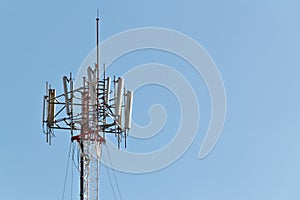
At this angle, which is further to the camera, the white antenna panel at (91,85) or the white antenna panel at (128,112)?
the white antenna panel at (128,112)

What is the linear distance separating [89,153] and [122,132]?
105 inches

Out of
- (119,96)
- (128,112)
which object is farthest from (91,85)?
(128,112)

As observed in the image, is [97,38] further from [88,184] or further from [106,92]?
[88,184]

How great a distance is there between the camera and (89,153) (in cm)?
4872

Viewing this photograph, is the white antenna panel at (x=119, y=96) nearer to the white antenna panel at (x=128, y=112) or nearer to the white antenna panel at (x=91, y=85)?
the white antenna panel at (x=128, y=112)

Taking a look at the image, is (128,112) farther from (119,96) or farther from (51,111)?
(51,111)

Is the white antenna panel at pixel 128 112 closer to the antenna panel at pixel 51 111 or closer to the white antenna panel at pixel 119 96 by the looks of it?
the white antenna panel at pixel 119 96

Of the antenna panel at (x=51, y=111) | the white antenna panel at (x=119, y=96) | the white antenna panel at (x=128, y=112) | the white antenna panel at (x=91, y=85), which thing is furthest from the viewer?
the white antenna panel at (x=128, y=112)

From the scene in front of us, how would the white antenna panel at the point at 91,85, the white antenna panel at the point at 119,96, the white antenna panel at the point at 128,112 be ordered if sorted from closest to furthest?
the white antenna panel at the point at 91,85, the white antenna panel at the point at 119,96, the white antenna panel at the point at 128,112

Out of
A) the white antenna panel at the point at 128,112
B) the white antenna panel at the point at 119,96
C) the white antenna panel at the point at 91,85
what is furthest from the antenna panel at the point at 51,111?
the white antenna panel at the point at 128,112

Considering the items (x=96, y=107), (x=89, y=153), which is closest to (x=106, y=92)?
(x=96, y=107)

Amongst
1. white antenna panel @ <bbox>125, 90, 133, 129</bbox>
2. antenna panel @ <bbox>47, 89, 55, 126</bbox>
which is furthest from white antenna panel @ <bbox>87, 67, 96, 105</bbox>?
antenna panel @ <bbox>47, 89, 55, 126</bbox>

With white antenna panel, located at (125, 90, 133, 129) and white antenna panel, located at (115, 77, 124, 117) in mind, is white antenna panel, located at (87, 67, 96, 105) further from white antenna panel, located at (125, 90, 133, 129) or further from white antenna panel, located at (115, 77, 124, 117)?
white antenna panel, located at (125, 90, 133, 129)

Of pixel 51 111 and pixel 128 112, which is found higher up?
pixel 51 111
